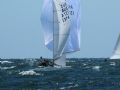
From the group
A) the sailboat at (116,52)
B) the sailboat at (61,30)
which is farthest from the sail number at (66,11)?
the sailboat at (116,52)

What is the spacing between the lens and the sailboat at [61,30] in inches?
3236

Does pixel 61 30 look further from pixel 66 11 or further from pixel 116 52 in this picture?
pixel 116 52

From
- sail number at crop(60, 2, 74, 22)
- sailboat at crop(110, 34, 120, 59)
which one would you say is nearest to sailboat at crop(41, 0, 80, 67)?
sail number at crop(60, 2, 74, 22)

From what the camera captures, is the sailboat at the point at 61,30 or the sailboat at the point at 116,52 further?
the sailboat at the point at 116,52

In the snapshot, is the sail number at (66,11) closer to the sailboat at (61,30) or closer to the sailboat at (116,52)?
the sailboat at (61,30)

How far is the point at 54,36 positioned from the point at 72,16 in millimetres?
3554

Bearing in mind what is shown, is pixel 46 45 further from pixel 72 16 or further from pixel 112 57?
pixel 112 57

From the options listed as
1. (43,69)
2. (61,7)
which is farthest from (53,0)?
(43,69)

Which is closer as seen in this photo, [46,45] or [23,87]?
[23,87]

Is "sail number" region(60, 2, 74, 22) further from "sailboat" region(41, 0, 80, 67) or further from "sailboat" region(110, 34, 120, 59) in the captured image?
"sailboat" region(110, 34, 120, 59)

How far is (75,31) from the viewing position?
8288 centimetres

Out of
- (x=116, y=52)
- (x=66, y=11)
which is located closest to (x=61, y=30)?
(x=66, y=11)

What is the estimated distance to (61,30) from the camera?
83062 millimetres

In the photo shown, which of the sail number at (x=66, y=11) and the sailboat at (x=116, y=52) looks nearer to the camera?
the sail number at (x=66, y=11)
